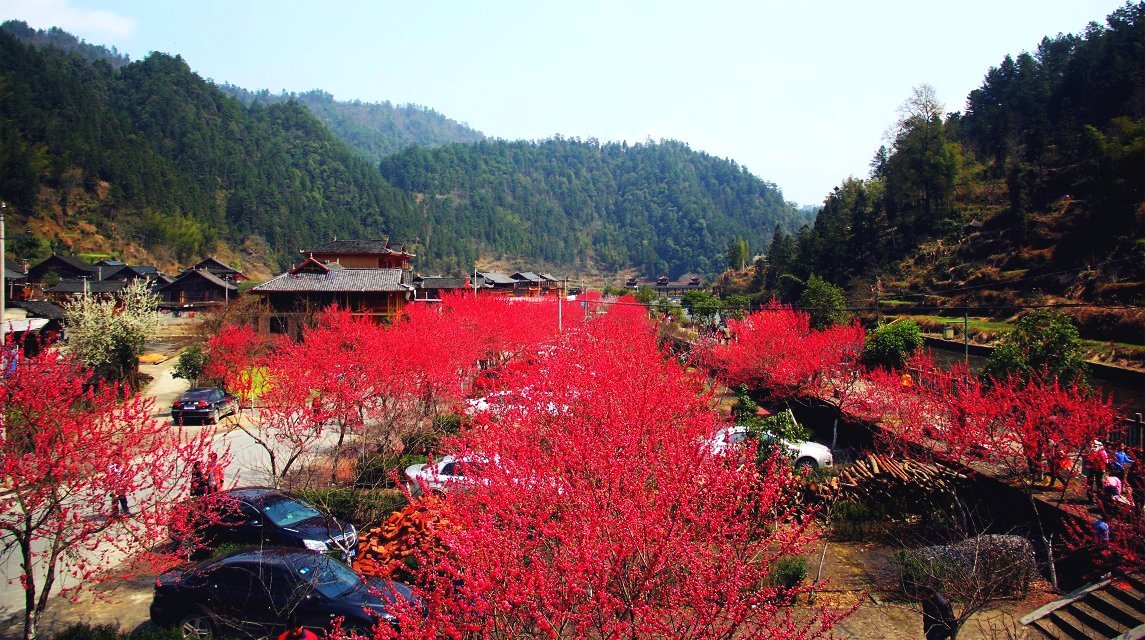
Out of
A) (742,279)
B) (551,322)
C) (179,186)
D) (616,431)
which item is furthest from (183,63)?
(616,431)

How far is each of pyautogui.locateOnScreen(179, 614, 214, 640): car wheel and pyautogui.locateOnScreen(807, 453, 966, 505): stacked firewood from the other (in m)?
11.1

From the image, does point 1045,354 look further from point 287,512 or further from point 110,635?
point 110,635

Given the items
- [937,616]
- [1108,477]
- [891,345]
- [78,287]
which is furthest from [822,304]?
[78,287]

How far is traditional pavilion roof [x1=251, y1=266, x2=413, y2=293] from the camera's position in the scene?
35.7 metres

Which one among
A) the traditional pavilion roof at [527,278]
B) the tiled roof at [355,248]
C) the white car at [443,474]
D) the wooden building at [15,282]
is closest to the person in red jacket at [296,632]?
the white car at [443,474]

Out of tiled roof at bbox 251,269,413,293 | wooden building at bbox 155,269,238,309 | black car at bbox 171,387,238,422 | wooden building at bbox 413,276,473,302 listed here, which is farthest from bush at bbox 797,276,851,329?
wooden building at bbox 155,269,238,309

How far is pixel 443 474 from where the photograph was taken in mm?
13195

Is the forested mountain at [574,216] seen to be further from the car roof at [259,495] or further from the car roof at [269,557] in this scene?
the car roof at [269,557]

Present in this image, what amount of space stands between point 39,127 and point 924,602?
99085mm

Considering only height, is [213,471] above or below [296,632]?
above

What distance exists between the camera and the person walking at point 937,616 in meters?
6.64

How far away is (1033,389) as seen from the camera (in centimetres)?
1195

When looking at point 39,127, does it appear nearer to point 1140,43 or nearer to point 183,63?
point 183,63

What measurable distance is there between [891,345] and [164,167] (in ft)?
317
